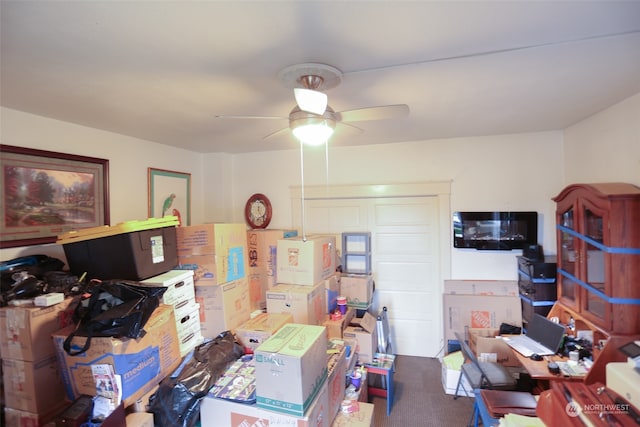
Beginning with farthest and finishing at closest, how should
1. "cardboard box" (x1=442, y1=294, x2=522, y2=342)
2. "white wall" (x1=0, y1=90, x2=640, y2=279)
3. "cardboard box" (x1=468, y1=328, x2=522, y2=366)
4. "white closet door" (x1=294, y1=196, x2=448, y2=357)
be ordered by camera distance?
"white closet door" (x1=294, y1=196, x2=448, y2=357)
"cardboard box" (x1=442, y1=294, x2=522, y2=342)
"cardboard box" (x1=468, y1=328, x2=522, y2=366)
"white wall" (x1=0, y1=90, x2=640, y2=279)

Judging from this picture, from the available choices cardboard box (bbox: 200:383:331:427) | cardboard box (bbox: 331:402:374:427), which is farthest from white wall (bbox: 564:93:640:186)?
cardboard box (bbox: 200:383:331:427)

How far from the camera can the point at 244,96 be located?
186 cm

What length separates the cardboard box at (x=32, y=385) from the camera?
1.52 meters

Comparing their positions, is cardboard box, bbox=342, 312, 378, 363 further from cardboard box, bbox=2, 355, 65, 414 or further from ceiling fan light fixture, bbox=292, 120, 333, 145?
cardboard box, bbox=2, 355, 65, 414

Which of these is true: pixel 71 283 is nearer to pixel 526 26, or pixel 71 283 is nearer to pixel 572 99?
pixel 526 26

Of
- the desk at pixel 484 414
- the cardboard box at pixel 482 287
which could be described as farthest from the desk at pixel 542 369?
the cardboard box at pixel 482 287

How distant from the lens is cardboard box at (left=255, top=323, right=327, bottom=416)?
53.2 inches

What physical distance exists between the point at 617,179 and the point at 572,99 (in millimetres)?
689

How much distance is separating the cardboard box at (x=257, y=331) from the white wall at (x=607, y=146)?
2.56 m

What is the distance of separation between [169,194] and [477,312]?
3.33 metres

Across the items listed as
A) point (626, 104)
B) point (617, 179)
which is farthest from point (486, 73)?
point (617, 179)

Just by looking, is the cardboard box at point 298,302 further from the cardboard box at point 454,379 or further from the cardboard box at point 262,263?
the cardboard box at point 454,379

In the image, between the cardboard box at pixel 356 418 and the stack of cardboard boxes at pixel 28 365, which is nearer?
the stack of cardboard boxes at pixel 28 365

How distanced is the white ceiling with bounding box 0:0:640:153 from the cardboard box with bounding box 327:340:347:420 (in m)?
1.63
